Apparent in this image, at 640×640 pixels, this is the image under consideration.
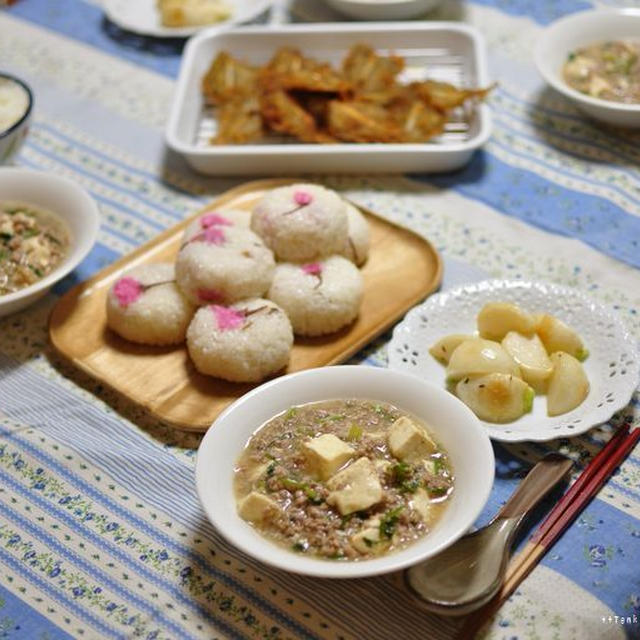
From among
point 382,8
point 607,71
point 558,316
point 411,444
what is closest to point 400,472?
point 411,444

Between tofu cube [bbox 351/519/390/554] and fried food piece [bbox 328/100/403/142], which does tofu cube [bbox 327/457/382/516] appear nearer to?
tofu cube [bbox 351/519/390/554]

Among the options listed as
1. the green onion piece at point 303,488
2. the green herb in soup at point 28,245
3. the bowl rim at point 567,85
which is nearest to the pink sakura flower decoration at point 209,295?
the green herb in soup at point 28,245

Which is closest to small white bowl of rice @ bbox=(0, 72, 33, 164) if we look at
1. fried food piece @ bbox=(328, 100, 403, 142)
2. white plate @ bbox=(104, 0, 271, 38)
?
white plate @ bbox=(104, 0, 271, 38)

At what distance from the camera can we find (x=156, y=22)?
124 inches

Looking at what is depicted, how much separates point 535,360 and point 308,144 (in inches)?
41.7

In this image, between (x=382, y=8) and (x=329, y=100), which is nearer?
(x=329, y=100)

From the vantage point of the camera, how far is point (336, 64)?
2873 millimetres

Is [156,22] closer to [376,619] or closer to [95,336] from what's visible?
[95,336]

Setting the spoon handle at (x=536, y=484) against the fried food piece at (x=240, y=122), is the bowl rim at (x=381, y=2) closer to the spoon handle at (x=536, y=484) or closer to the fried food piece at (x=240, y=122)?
the fried food piece at (x=240, y=122)

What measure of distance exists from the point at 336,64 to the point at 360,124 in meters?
0.52

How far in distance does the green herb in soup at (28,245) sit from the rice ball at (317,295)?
56 centimetres

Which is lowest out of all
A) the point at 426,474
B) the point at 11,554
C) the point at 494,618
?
the point at 11,554

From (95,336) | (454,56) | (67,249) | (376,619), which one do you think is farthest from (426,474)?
(454,56)

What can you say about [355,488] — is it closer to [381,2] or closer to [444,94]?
[444,94]
